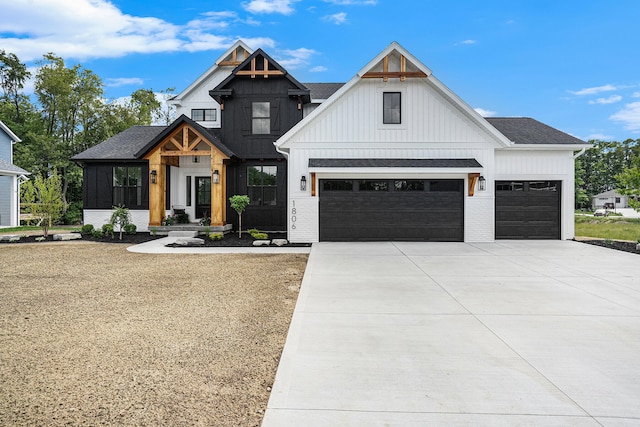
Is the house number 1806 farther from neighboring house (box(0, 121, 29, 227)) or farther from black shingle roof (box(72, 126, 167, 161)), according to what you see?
neighboring house (box(0, 121, 29, 227))

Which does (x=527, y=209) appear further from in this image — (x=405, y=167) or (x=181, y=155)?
(x=181, y=155)

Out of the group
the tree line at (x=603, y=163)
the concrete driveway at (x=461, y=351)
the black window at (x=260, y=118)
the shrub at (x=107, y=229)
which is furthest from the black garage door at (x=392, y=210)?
the tree line at (x=603, y=163)

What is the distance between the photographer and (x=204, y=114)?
17969 millimetres

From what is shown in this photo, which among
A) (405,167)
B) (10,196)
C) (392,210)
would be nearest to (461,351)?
(405,167)

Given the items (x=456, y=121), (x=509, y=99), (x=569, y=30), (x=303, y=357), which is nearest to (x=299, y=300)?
(x=303, y=357)

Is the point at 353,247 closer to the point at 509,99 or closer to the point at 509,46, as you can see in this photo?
the point at 509,46

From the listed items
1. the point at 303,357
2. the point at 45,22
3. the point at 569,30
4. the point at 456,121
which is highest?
the point at 45,22

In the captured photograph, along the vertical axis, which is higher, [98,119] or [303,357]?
[98,119]

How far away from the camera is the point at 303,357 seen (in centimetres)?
358

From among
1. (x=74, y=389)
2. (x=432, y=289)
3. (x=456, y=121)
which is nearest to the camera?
(x=74, y=389)

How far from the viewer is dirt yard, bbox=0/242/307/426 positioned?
269 centimetres

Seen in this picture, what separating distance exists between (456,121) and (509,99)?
17296 millimetres

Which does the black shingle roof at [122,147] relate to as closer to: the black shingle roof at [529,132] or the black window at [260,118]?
the black window at [260,118]

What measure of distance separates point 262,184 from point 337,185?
13.2 ft
